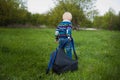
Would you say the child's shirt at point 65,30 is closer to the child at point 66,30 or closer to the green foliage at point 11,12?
the child at point 66,30

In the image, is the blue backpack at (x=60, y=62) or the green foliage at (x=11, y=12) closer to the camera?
the blue backpack at (x=60, y=62)

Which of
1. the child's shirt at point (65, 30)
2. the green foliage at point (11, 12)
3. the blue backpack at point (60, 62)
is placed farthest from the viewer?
the green foliage at point (11, 12)

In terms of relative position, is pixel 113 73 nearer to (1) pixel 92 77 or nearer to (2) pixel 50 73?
(1) pixel 92 77

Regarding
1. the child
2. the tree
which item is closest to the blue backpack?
the child

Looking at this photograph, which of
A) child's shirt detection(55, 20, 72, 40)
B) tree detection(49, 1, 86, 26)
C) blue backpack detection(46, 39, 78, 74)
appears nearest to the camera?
blue backpack detection(46, 39, 78, 74)

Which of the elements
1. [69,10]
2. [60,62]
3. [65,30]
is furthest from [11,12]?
[60,62]

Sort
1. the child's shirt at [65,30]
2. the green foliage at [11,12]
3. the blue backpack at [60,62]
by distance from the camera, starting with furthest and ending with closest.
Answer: the green foliage at [11,12]
the child's shirt at [65,30]
the blue backpack at [60,62]

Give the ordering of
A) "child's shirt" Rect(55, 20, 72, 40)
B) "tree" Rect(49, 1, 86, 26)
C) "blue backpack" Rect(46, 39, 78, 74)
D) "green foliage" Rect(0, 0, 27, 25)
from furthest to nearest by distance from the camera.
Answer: "tree" Rect(49, 1, 86, 26) → "green foliage" Rect(0, 0, 27, 25) → "child's shirt" Rect(55, 20, 72, 40) → "blue backpack" Rect(46, 39, 78, 74)

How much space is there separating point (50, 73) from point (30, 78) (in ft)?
2.11

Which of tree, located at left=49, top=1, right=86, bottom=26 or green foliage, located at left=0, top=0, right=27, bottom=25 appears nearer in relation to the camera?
green foliage, located at left=0, top=0, right=27, bottom=25

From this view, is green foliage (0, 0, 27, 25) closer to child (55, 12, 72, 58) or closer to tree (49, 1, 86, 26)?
tree (49, 1, 86, 26)

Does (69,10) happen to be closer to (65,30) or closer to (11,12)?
(11,12)

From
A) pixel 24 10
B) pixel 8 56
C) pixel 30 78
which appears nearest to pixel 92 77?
pixel 30 78

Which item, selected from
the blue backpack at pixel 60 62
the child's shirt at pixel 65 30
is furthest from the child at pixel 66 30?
the blue backpack at pixel 60 62
